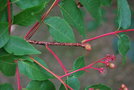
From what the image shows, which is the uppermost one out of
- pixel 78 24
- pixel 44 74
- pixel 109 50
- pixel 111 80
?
pixel 78 24

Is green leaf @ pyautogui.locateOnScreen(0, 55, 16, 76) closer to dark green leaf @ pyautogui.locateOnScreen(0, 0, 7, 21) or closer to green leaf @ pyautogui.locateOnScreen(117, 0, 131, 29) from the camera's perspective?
dark green leaf @ pyautogui.locateOnScreen(0, 0, 7, 21)

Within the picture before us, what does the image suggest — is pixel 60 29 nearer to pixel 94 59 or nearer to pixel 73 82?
pixel 73 82

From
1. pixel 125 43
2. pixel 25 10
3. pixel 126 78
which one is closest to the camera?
pixel 25 10

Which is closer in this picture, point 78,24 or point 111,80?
point 78,24

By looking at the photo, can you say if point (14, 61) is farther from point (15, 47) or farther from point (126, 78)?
point (126, 78)

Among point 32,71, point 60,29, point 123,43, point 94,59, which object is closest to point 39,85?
point 32,71

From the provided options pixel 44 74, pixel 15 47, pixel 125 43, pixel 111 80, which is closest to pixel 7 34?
pixel 15 47
